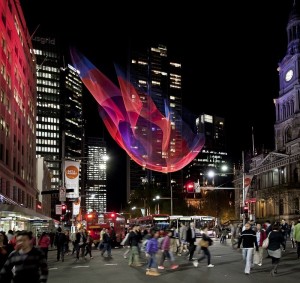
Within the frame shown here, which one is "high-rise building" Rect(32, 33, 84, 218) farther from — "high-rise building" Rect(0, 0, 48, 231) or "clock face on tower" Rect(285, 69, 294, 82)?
"high-rise building" Rect(0, 0, 48, 231)

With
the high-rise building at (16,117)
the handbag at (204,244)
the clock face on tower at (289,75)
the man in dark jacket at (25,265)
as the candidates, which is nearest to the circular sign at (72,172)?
the high-rise building at (16,117)

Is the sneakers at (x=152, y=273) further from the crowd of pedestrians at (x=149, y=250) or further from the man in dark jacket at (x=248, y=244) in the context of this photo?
the man in dark jacket at (x=248, y=244)

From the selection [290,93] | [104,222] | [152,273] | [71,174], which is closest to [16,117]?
[104,222]

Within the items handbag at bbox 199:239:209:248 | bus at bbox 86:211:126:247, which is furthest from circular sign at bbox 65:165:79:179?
handbag at bbox 199:239:209:248

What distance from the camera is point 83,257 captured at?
27.5m

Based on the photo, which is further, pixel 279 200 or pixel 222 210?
pixel 222 210

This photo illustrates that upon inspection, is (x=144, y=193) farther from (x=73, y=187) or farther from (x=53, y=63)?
(x=53, y=63)

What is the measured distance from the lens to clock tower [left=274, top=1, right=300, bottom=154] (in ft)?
304

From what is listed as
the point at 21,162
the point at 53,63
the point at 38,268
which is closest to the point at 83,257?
the point at 38,268

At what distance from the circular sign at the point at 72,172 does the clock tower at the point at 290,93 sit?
208 ft

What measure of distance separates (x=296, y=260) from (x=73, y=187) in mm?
16414

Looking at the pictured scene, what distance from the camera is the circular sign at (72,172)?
33.3m

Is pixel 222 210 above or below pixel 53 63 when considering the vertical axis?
below

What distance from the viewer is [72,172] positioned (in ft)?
109
